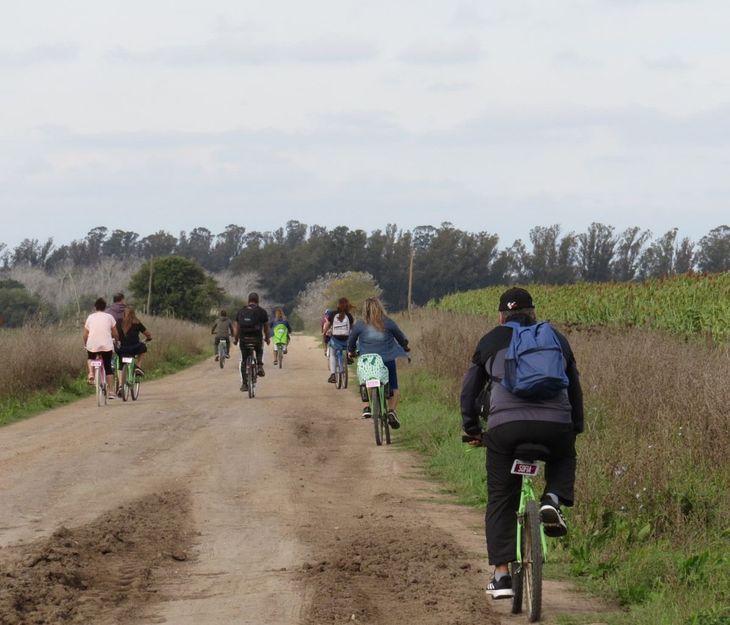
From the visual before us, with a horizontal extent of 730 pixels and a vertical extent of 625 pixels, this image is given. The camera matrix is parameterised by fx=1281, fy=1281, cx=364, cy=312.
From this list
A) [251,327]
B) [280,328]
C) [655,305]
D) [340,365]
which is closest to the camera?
[655,305]

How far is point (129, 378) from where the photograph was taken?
2423 centimetres

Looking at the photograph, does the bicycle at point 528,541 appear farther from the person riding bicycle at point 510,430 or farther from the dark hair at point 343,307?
the dark hair at point 343,307

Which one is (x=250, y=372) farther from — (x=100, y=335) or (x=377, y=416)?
(x=377, y=416)

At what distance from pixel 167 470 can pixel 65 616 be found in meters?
7.08

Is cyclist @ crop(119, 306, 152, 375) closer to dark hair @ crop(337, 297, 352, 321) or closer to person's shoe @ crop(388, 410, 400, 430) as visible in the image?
dark hair @ crop(337, 297, 352, 321)

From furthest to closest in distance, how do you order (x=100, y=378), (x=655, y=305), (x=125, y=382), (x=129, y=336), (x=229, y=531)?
(x=129, y=336) → (x=125, y=382) → (x=655, y=305) → (x=100, y=378) → (x=229, y=531)

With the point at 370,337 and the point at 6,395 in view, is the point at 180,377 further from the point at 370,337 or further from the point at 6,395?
the point at 370,337

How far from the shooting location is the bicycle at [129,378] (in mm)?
24031

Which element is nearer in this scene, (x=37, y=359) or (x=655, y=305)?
(x=655, y=305)

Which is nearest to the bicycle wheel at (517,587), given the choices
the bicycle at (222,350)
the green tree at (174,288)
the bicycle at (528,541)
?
the bicycle at (528,541)

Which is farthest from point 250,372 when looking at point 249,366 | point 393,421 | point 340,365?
point 393,421

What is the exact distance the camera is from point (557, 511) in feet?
23.5

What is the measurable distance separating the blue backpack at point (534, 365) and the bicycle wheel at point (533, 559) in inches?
26.2

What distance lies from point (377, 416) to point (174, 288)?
65754 mm
